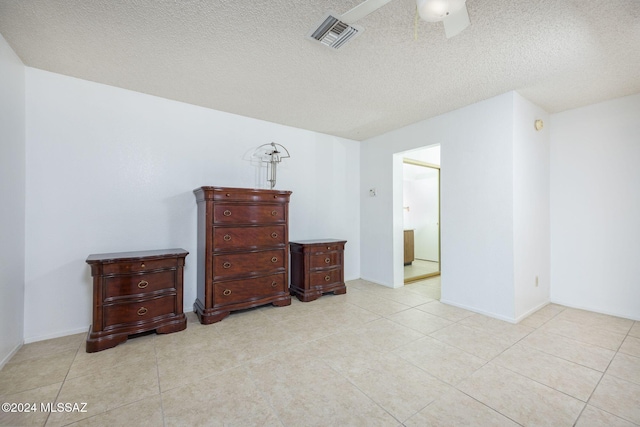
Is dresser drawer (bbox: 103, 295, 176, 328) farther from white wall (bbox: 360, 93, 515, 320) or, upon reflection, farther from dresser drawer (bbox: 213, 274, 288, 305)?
white wall (bbox: 360, 93, 515, 320)

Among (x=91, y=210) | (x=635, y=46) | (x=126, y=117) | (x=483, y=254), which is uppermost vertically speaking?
(x=635, y=46)

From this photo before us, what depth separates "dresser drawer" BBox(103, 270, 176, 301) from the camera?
229 centimetres

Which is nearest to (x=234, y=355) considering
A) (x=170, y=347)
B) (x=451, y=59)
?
(x=170, y=347)

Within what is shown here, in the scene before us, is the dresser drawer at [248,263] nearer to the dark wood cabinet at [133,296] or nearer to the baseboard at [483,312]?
the dark wood cabinet at [133,296]

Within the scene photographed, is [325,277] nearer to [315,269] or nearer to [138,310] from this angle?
[315,269]

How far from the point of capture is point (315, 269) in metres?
3.62

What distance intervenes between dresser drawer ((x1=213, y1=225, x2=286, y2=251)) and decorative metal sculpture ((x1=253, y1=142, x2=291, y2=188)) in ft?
2.35

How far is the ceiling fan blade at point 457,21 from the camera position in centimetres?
136

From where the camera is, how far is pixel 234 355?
2162mm

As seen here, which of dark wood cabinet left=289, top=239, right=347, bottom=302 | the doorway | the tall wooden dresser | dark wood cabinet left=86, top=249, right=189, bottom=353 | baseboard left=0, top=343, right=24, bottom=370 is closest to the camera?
baseboard left=0, top=343, right=24, bottom=370

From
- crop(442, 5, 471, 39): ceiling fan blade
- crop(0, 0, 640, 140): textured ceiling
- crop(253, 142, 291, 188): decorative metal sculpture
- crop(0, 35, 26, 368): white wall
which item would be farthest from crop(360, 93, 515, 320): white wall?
crop(0, 35, 26, 368): white wall

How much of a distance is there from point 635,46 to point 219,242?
3856mm

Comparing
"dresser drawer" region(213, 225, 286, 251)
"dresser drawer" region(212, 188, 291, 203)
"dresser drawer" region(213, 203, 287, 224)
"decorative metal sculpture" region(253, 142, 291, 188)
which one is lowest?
"dresser drawer" region(213, 225, 286, 251)

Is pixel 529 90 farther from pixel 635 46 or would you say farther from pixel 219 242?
pixel 219 242
